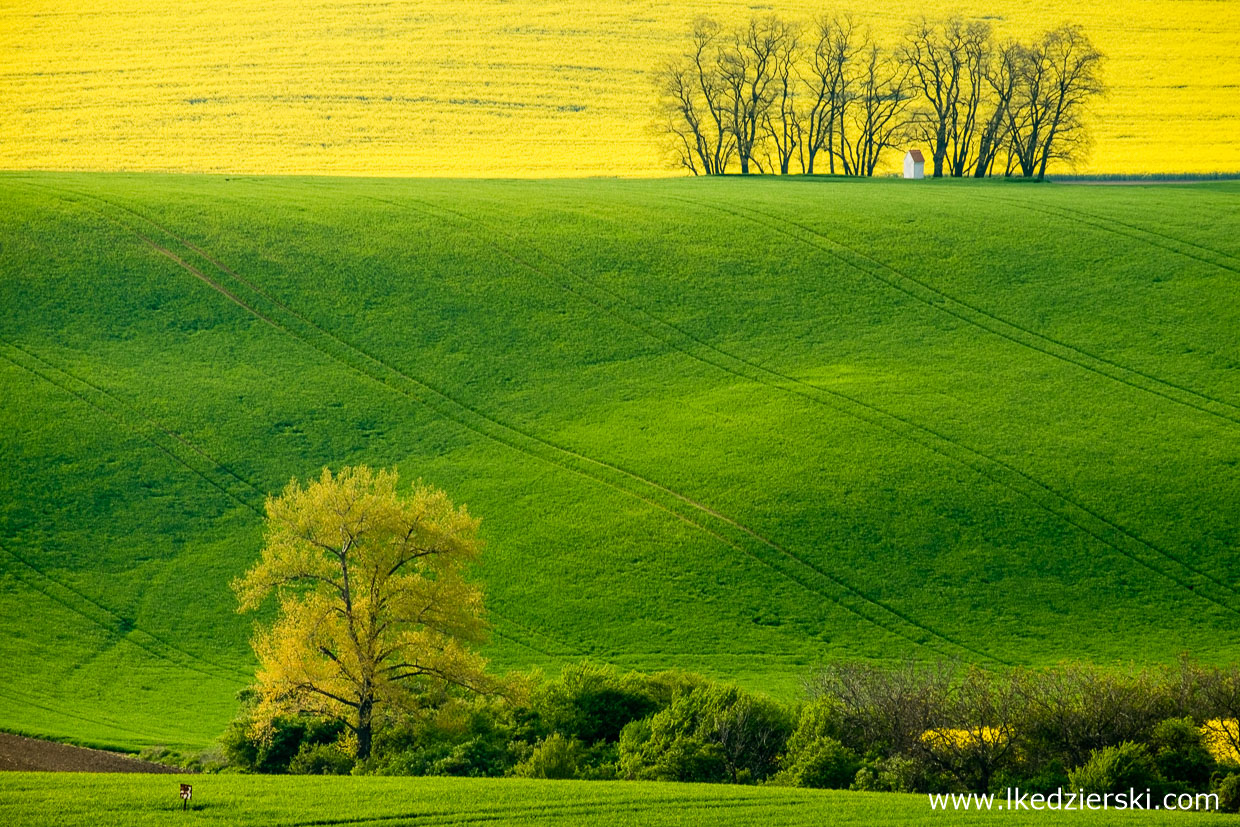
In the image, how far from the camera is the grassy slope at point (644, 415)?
35500 millimetres

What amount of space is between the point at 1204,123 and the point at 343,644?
3049 inches

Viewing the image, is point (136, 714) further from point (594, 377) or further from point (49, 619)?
point (594, 377)

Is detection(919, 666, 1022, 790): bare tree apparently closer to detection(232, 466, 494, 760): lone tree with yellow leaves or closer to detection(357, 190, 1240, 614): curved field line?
detection(232, 466, 494, 760): lone tree with yellow leaves

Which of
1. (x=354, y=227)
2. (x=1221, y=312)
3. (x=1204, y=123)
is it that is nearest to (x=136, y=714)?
(x=354, y=227)

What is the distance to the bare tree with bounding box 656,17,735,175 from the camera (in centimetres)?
7412

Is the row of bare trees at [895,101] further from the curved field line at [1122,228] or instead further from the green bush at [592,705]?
the green bush at [592,705]

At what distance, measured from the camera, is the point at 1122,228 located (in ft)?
189

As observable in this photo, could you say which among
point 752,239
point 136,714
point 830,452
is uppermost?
point 752,239

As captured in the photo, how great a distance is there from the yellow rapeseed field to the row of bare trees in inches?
165

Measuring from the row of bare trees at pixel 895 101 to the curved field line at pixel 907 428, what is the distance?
76.6ft

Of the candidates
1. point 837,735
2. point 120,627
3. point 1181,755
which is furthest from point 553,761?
point 120,627

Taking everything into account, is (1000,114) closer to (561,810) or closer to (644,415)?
(644,415)

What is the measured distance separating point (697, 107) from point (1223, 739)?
59.5 m

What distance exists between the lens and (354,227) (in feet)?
188
